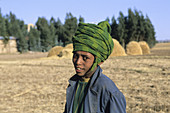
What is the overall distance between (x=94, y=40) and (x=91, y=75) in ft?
0.75

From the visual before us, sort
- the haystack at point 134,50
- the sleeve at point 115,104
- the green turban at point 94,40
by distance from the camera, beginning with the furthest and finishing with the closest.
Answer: the haystack at point 134,50, the green turban at point 94,40, the sleeve at point 115,104

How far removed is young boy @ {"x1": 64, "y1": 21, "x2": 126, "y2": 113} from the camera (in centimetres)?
130

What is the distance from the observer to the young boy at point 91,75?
1.30 m

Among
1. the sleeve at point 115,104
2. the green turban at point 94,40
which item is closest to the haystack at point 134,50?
the green turban at point 94,40

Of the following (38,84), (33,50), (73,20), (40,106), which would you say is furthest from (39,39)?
(40,106)

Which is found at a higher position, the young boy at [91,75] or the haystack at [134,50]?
the haystack at [134,50]

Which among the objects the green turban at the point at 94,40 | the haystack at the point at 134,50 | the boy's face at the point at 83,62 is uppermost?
the haystack at the point at 134,50

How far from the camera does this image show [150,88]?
20.6ft

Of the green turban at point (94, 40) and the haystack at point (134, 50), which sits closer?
the green turban at point (94, 40)

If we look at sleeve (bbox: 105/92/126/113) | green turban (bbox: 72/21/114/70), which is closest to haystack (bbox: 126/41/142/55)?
green turban (bbox: 72/21/114/70)

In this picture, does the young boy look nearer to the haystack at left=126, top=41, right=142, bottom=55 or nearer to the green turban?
the green turban

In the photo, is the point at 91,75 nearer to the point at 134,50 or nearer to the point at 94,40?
the point at 94,40

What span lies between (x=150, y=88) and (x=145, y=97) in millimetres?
995

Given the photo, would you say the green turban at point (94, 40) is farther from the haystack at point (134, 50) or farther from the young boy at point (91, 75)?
the haystack at point (134, 50)
